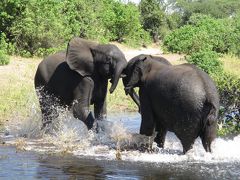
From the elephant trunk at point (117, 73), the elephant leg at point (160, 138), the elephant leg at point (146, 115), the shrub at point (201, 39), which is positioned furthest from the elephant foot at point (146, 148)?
the shrub at point (201, 39)

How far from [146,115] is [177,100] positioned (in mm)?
959

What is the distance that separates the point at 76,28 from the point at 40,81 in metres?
17.5

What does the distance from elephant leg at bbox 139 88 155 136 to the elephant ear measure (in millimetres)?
1885

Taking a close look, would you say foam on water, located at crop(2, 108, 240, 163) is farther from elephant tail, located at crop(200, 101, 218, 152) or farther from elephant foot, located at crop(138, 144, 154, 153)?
elephant tail, located at crop(200, 101, 218, 152)

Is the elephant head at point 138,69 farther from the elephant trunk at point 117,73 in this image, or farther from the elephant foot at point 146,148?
the elephant foot at point 146,148

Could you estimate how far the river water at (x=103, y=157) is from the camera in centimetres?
834

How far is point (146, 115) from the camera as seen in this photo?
9969 mm

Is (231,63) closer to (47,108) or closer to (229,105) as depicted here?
(229,105)

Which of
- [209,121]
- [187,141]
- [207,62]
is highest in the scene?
[209,121]

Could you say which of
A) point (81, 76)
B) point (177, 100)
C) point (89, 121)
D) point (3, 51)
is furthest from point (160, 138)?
point (3, 51)

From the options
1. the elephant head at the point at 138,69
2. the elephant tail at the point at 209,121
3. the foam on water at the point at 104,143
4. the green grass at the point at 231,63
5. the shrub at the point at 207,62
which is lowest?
the green grass at the point at 231,63

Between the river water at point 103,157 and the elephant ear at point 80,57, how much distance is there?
1056 millimetres

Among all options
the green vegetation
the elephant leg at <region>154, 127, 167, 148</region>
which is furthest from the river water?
the green vegetation

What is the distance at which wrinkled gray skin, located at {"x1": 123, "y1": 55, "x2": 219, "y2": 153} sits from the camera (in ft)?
29.5
